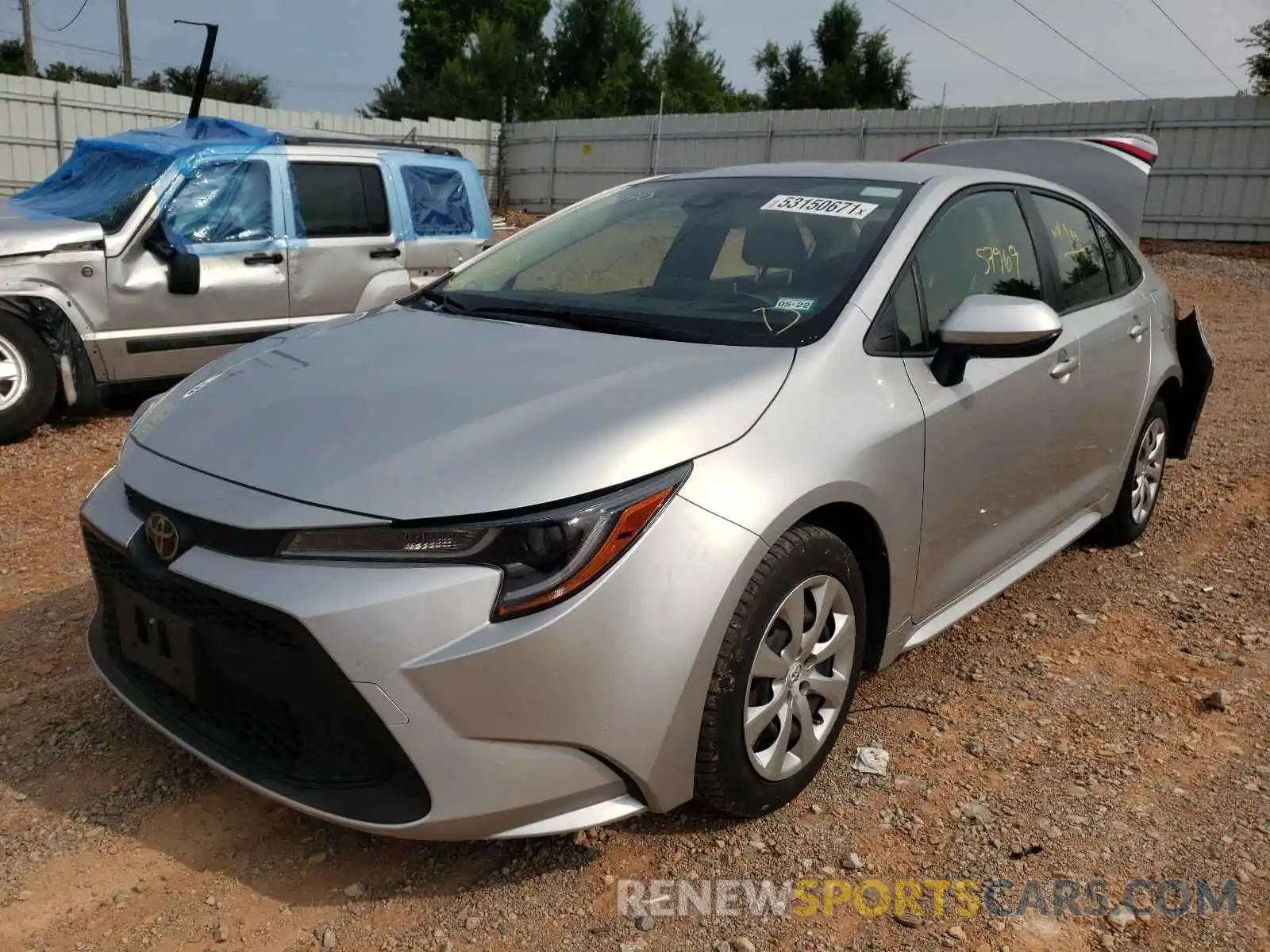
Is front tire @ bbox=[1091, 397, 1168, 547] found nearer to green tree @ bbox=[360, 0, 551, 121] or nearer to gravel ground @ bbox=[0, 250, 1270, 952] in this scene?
gravel ground @ bbox=[0, 250, 1270, 952]

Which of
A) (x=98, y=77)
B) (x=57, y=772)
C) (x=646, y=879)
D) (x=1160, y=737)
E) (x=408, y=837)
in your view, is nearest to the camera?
(x=408, y=837)

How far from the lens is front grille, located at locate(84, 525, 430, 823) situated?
203 cm

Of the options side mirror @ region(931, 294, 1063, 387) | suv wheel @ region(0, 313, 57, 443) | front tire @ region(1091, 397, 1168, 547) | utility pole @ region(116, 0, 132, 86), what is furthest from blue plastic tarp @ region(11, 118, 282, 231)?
utility pole @ region(116, 0, 132, 86)

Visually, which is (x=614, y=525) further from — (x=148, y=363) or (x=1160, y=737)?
(x=148, y=363)

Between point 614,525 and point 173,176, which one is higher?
point 173,176

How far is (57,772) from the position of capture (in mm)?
2662

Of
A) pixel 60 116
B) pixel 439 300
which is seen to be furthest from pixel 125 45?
pixel 439 300

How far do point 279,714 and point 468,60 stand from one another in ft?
138

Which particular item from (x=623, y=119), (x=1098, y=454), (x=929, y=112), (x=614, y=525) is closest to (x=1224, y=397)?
(x=1098, y=454)

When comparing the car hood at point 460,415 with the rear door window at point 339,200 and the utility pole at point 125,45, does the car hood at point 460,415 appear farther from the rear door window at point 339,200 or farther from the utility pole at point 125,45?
the utility pole at point 125,45

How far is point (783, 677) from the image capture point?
2.47 meters

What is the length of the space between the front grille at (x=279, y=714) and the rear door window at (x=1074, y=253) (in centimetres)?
280

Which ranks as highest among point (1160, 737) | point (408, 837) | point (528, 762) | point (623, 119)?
point (623, 119)

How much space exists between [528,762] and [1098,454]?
274 cm
